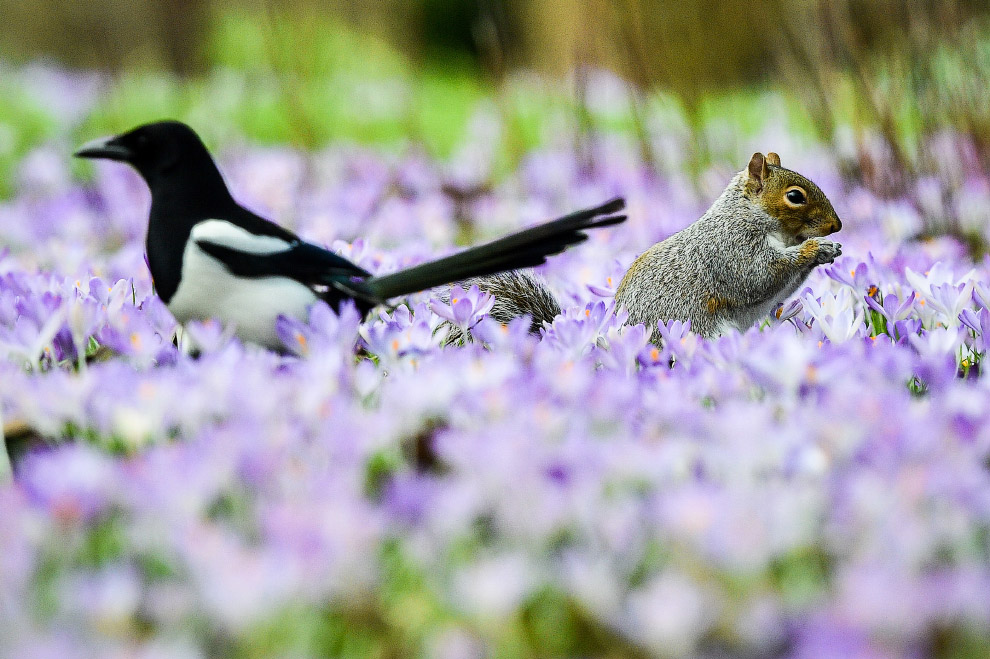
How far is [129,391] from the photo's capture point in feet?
5.83

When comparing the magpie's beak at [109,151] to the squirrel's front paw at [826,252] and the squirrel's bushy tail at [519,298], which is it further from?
the squirrel's front paw at [826,252]

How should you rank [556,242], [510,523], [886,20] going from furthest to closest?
1. [886,20]
2. [556,242]
3. [510,523]

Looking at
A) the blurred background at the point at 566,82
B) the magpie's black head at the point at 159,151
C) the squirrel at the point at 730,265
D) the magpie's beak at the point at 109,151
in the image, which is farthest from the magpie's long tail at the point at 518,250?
the blurred background at the point at 566,82

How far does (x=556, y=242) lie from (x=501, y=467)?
793mm

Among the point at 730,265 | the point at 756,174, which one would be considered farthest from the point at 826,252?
the point at 756,174

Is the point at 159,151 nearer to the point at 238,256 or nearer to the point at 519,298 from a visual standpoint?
the point at 238,256

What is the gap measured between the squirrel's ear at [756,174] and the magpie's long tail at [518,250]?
916mm

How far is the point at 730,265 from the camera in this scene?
269 centimetres

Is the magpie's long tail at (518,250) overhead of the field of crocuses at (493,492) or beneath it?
overhead

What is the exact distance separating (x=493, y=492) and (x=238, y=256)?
3.39ft

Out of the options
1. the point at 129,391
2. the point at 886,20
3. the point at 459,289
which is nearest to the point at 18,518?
the point at 129,391

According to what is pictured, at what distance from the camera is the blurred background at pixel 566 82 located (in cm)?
445

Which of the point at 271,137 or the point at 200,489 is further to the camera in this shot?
the point at 271,137

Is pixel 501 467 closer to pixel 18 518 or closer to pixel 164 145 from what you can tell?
pixel 18 518
